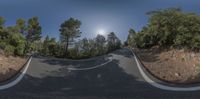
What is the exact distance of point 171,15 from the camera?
1456 cm

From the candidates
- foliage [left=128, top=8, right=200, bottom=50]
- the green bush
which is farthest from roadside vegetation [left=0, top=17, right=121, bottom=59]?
foliage [left=128, top=8, right=200, bottom=50]

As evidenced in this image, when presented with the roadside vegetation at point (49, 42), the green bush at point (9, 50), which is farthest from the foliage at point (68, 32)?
the green bush at point (9, 50)

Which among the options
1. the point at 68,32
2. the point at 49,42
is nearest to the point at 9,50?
the point at 68,32

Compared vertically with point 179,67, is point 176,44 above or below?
above

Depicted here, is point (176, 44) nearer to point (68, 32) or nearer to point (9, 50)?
point (9, 50)

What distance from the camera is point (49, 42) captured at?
27000mm

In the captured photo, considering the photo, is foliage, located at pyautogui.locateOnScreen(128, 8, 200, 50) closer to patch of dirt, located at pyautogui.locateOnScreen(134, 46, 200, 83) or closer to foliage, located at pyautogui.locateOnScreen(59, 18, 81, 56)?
patch of dirt, located at pyautogui.locateOnScreen(134, 46, 200, 83)

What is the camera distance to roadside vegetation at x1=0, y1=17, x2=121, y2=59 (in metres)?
15.9

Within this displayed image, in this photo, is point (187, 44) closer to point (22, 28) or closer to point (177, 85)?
point (177, 85)

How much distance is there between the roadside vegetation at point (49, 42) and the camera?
15.9 m

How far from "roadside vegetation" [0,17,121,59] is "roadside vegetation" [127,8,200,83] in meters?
2.81

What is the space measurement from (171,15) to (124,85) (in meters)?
8.00

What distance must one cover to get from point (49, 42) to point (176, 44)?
1599 cm

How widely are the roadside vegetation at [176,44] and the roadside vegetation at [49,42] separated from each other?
281 centimetres
